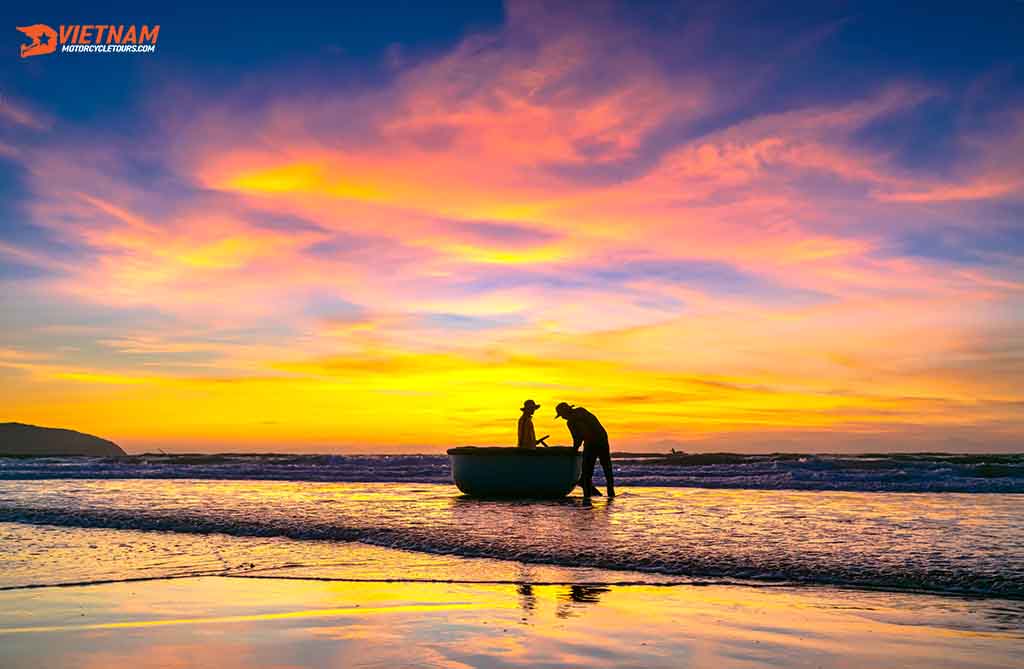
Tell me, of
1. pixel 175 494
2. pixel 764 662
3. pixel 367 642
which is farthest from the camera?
pixel 175 494

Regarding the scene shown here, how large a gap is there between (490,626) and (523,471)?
513 inches

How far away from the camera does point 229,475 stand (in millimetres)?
35812

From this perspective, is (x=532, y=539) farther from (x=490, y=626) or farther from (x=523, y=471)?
(x=523, y=471)

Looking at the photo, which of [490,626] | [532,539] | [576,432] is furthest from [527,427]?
[490,626]

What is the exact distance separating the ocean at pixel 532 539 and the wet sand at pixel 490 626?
2.42 ft

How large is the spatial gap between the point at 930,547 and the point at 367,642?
7.43m

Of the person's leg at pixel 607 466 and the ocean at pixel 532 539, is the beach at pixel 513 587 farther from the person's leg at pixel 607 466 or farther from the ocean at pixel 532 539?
the person's leg at pixel 607 466

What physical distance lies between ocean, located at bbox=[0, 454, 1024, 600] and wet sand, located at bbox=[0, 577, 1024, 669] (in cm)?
74

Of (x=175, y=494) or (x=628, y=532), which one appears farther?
(x=175, y=494)

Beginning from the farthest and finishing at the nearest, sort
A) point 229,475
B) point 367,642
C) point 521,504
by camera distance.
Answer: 1. point 229,475
2. point 521,504
3. point 367,642

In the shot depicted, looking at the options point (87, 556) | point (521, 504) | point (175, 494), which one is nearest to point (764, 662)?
point (87, 556)

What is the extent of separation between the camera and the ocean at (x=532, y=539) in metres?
8.49

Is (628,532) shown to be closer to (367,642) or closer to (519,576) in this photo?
(519,576)

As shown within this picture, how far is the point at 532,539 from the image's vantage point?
1095cm
